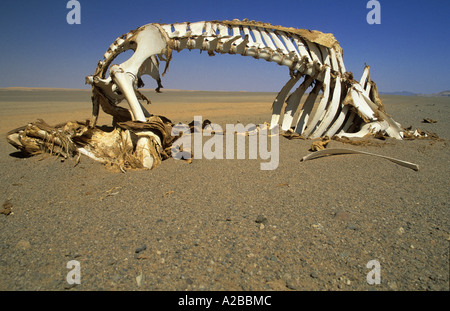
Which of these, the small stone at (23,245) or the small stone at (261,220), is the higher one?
the small stone at (261,220)

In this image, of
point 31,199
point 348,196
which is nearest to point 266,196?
point 348,196

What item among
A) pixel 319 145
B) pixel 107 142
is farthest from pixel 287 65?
pixel 107 142

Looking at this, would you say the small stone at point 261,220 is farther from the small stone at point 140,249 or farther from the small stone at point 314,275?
the small stone at point 140,249

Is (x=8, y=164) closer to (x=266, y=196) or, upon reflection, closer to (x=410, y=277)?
(x=266, y=196)

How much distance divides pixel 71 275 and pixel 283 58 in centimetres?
491

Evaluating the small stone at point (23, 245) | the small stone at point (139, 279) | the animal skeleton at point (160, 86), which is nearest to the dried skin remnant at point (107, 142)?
the animal skeleton at point (160, 86)

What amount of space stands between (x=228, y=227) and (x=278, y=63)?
396 centimetres

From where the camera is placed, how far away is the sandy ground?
6.45ft

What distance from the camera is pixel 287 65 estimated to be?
5543mm

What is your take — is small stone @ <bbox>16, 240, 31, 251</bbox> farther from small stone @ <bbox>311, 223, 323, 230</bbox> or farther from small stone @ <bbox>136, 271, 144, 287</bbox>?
small stone @ <bbox>311, 223, 323, 230</bbox>

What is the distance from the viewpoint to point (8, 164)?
4578 millimetres

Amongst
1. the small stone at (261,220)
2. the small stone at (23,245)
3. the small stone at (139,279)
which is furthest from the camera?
the small stone at (261,220)

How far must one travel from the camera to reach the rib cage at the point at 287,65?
473cm

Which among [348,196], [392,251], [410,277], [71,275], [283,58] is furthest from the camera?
[283,58]
